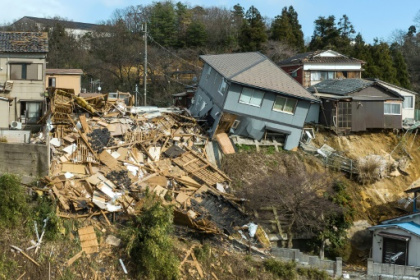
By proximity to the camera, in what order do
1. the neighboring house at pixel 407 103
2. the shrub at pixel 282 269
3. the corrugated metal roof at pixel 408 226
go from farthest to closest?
the neighboring house at pixel 407 103 < the corrugated metal roof at pixel 408 226 < the shrub at pixel 282 269

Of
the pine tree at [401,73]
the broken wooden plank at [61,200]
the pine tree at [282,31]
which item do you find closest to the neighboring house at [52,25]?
the pine tree at [282,31]

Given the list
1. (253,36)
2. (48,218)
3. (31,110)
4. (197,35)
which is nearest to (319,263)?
(48,218)

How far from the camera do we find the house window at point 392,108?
1224 inches

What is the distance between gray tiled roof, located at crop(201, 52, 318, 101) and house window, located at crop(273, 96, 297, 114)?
0.38 metres

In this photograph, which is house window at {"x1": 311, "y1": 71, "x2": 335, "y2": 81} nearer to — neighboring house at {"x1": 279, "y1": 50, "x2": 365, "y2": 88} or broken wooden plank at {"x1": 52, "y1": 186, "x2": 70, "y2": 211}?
neighboring house at {"x1": 279, "y1": 50, "x2": 365, "y2": 88}

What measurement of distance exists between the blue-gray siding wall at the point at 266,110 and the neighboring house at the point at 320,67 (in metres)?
7.94

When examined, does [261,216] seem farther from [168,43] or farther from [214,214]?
[168,43]

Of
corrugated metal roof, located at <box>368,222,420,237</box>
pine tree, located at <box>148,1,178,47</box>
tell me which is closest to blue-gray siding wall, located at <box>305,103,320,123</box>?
corrugated metal roof, located at <box>368,222,420,237</box>

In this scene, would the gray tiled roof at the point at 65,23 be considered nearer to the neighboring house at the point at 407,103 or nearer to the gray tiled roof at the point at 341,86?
the gray tiled roof at the point at 341,86

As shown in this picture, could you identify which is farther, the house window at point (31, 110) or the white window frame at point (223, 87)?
the white window frame at point (223, 87)

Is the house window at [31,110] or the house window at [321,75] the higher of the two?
the house window at [321,75]

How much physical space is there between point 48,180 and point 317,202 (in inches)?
364

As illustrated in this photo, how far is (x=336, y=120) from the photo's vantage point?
29641mm

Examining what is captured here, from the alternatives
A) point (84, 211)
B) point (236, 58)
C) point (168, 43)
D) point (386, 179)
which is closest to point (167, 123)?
point (236, 58)
